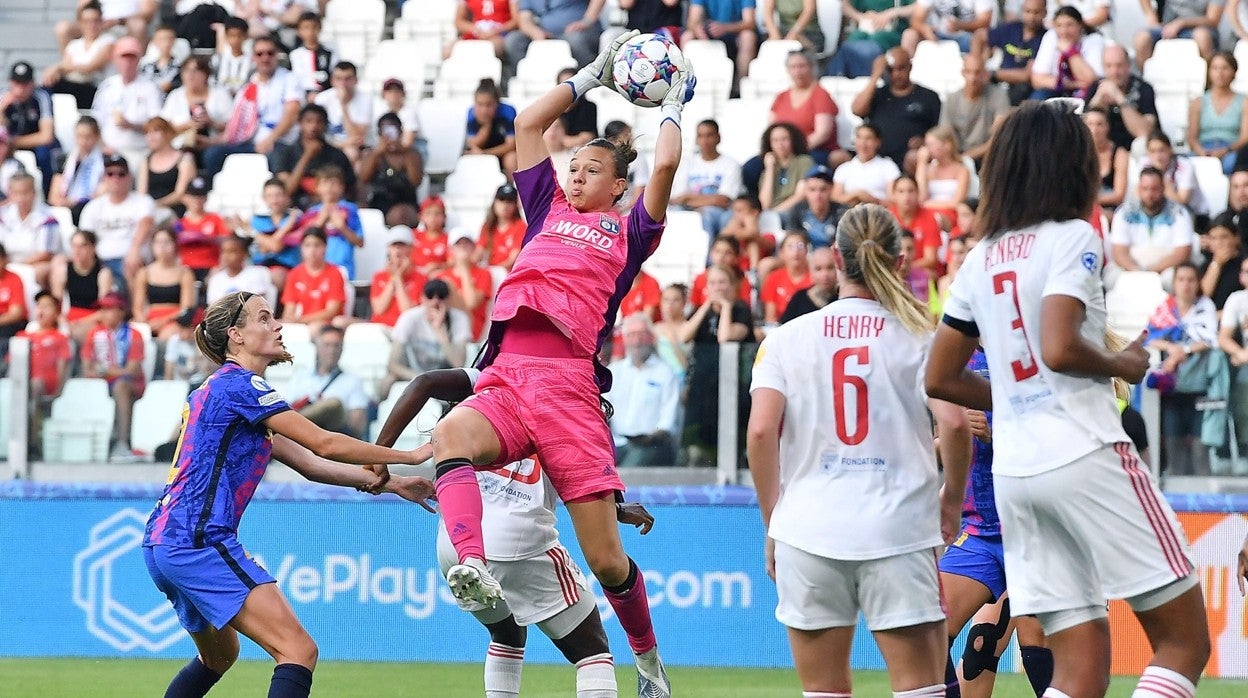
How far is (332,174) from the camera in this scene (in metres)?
14.6

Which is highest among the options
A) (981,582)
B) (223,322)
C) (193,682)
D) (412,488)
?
(223,322)

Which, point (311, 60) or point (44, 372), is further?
point (311, 60)

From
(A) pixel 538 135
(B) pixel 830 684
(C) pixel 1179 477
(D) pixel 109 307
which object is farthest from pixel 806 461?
(D) pixel 109 307

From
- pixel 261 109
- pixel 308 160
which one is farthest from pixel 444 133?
pixel 261 109

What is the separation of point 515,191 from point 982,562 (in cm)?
802

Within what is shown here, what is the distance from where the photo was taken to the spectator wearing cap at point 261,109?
16125mm

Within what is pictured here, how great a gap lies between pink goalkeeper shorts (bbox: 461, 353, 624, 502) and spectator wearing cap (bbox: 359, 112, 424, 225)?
8913 mm

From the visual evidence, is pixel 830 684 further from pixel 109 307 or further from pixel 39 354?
pixel 109 307

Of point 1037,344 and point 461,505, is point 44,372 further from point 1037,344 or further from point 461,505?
point 1037,344

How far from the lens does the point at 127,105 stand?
1664cm

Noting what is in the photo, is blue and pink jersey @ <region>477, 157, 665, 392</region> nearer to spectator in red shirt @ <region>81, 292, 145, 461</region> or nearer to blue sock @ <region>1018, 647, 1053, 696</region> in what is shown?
blue sock @ <region>1018, 647, 1053, 696</region>

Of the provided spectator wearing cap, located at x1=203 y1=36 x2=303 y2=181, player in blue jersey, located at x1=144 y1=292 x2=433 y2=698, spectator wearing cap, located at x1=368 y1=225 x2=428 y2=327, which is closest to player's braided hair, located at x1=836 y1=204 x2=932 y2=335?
player in blue jersey, located at x1=144 y1=292 x2=433 y2=698

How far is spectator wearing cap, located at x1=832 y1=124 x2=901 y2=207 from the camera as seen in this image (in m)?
14.0

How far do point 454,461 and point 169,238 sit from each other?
29.1 feet
